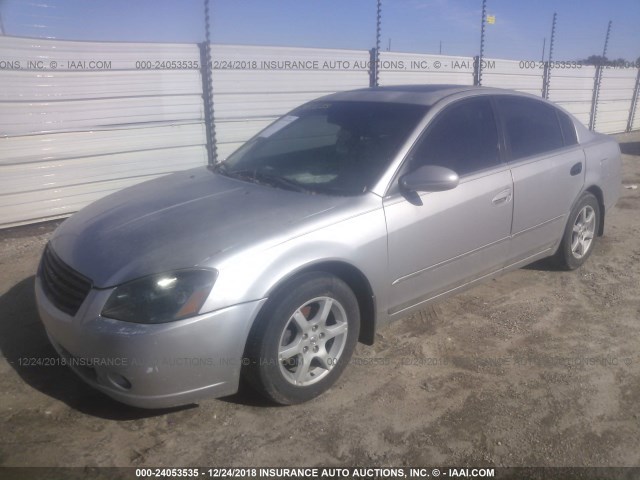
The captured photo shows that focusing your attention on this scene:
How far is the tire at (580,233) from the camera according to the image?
4.52m

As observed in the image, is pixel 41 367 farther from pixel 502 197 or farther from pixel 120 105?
pixel 120 105

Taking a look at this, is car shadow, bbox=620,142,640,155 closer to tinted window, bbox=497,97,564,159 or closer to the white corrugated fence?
the white corrugated fence

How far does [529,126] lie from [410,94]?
108cm

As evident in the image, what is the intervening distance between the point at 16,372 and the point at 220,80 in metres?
5.29

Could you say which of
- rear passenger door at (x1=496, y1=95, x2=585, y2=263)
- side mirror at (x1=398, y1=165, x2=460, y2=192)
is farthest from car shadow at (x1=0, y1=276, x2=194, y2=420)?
rear passenger door at (x1=496, y1=95, x2=585, y2=263)

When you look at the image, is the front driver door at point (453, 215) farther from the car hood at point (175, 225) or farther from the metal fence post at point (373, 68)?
the metal fence post at point (373, 68)

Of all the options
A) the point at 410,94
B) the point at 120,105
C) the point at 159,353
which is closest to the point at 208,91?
the point at 120,105

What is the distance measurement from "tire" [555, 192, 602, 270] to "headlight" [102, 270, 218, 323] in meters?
3.33

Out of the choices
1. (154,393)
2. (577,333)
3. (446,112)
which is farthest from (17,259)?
(577,333)

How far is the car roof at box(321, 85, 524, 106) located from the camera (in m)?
3.65

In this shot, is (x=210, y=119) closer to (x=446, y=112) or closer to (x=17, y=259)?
(x=17, y=259)

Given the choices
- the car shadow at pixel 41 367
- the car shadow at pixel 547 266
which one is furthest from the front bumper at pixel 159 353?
the car shadow at pixel 547 266

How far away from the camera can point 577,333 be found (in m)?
3.71

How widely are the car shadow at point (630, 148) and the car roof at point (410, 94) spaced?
31.8ft
